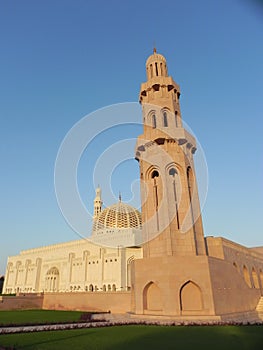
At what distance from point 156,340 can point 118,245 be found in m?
33.1

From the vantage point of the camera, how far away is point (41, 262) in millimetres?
53469

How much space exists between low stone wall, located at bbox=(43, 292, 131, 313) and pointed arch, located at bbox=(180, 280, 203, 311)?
6548mm

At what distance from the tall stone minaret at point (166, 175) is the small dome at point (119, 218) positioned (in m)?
27.8

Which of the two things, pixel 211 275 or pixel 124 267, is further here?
pixel 124 267

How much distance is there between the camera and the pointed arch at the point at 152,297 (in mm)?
16500

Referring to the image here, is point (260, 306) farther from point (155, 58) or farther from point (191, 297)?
point (155, 58)

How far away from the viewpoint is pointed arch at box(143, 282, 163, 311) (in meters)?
16.5

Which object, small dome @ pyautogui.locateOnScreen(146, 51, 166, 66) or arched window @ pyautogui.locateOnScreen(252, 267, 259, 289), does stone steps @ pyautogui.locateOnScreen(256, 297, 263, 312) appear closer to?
arched window @ pyautogui.locateOnScreen(252, 267, 259, 289)

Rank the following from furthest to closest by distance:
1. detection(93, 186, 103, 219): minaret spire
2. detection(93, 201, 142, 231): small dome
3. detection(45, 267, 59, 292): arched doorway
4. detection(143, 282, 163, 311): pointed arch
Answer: detection(93, 186, 103, 219): minaret spire, detection(45, 267, 59, 292): arched doorway, detection(93, 201, 142, 231): small dome, detection(143, 282, 163, 311): pointed arch

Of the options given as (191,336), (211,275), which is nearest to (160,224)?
(211,275)

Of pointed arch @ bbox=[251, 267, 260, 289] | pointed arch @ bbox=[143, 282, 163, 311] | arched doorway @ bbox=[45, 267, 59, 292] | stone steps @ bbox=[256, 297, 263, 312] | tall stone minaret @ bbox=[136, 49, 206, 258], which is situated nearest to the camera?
pointed arch @ bbox=[143, 282, 163, 311]

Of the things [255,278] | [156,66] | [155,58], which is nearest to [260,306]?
[255,278]

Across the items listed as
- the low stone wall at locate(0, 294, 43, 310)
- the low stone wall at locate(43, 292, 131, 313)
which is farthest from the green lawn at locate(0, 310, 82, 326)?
the low stone wall at locate(0, 294, 43, 310)

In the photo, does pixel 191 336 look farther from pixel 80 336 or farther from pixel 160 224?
pixel 160 224
